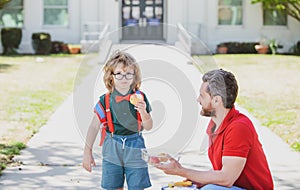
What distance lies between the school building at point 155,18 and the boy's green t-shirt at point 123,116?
70.7 ft

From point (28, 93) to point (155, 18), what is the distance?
14624mm

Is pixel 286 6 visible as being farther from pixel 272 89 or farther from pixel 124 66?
pixel 124 66

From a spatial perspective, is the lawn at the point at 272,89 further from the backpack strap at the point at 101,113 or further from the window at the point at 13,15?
the window at the point at 13,15

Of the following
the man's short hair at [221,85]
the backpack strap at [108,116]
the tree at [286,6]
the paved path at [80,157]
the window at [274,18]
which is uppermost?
the tree at [286,6]

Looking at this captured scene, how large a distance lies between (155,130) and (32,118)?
237 inches

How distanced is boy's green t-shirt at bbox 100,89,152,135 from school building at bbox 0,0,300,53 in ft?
70.7

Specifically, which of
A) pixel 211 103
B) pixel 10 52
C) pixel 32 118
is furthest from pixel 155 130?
pixel 10 52

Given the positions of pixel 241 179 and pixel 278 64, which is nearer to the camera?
pixel 241 179

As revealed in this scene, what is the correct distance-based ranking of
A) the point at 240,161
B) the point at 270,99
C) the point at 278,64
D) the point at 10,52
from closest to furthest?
the point at 240,161, the point at 270,99, the point at 278,64, the point at 10,52

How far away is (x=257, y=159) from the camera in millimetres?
4062

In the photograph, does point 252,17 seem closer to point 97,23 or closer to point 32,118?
point 97,23

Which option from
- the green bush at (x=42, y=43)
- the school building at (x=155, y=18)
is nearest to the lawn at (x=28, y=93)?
the green bush at (x=42, y=43)

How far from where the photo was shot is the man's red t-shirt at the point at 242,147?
3.93m

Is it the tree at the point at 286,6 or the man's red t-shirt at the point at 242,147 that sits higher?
the tree at the point at 286,6
